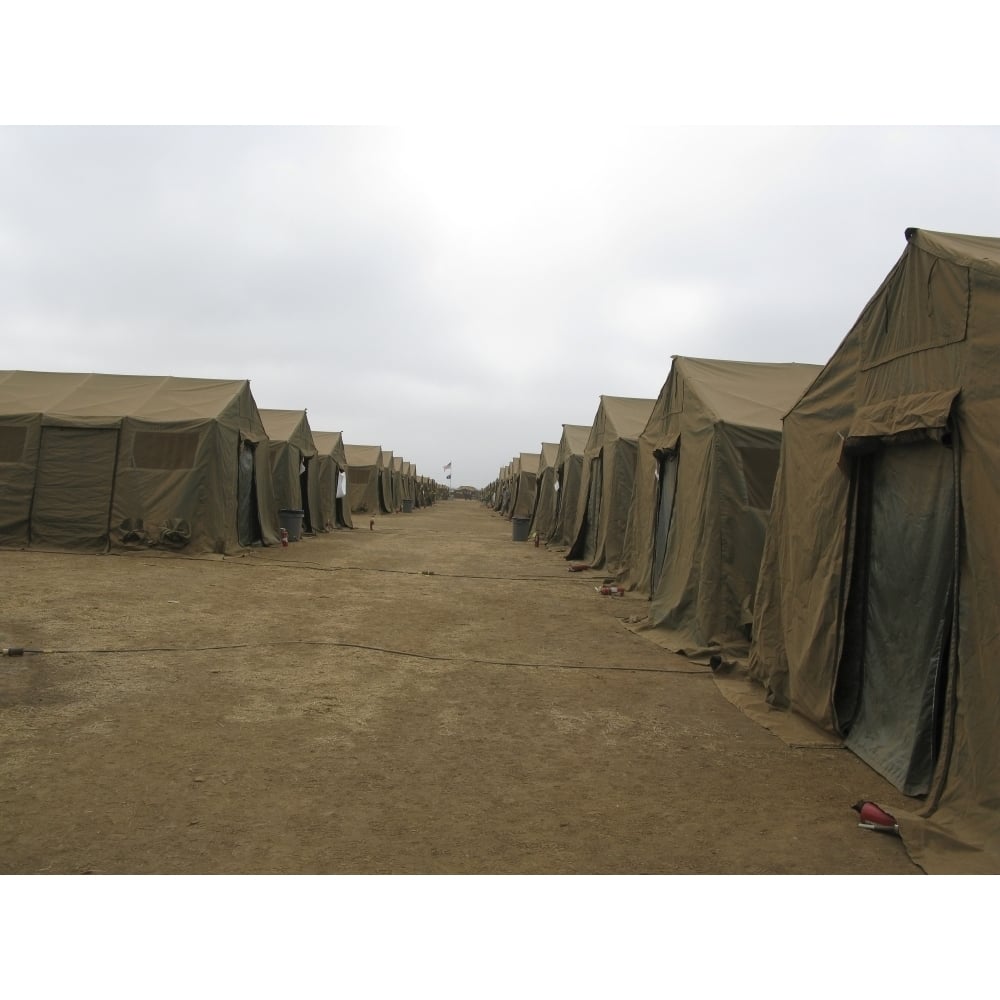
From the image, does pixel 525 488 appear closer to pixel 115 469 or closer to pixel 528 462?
pixel 528 462

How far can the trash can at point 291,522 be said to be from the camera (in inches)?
707

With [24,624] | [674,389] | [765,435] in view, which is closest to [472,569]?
[674,389]

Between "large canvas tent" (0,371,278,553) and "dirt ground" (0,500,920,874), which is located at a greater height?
"large canvas tent" (0,371,278,553)

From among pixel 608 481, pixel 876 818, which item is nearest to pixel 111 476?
pixel 608 481

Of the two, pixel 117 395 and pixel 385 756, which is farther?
pixel 117 395

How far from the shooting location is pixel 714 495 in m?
7.98

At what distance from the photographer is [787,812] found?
3643 mm

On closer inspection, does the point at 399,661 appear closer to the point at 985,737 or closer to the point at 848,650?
the point at 848,650

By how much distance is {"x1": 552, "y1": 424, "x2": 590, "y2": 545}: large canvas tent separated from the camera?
19.5 m

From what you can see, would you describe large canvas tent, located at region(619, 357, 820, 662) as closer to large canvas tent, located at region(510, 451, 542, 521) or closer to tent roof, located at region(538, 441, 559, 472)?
tent roof, located at region(538, 441, 559, 472)

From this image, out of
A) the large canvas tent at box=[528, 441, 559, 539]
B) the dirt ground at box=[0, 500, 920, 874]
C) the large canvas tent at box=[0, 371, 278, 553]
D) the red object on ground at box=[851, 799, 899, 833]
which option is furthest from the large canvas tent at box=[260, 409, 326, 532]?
the red object on ground at box=[851, 799, 899, 833]

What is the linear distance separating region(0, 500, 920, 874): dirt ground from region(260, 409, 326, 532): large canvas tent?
11560 mm

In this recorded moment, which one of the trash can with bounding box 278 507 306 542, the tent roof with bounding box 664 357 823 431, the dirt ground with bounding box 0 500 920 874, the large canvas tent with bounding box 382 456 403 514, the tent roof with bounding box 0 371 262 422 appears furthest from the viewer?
the large canvas tent with bounding box 382 456 403 514

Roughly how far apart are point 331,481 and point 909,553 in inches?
856
